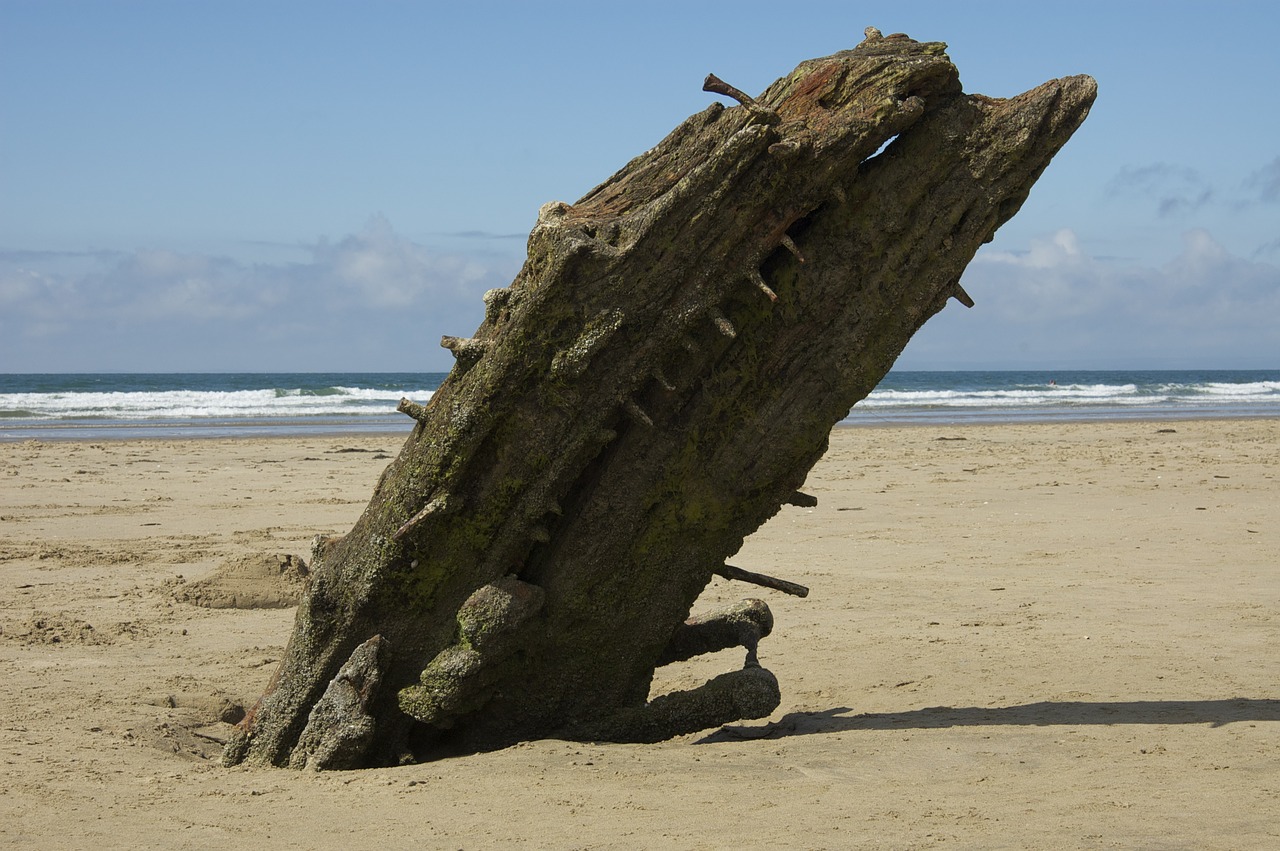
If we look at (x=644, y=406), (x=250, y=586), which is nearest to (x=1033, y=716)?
(x=644, y=406)

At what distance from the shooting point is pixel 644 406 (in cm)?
510

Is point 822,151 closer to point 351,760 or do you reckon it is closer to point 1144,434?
point 351,760

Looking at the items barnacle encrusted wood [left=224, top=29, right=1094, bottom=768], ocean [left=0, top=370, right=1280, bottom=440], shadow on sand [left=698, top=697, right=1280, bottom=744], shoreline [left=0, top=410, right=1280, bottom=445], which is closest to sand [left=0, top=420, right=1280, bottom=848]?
shadow on sand [left=698, top=697, right=1280, bottom=744]

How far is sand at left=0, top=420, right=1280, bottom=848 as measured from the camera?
420 centimetres

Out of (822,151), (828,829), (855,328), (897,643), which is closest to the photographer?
(828,829)

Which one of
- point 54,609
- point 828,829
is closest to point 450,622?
point 828,829

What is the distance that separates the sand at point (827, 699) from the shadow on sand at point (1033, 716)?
25mm

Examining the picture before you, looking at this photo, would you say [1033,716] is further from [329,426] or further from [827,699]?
[329,426]

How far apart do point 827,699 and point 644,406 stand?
234 cm

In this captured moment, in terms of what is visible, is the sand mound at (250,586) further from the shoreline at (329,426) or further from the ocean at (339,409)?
the ocean at (339,409)

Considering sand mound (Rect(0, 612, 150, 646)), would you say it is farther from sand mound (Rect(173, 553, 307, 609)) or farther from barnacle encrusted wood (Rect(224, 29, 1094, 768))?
barnacle encrusted wood (Rect(224, 29, 1094, 768))

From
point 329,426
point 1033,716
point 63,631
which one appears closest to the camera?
point 1033,716

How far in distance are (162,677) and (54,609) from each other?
2.20m

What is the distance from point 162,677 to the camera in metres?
6.92
